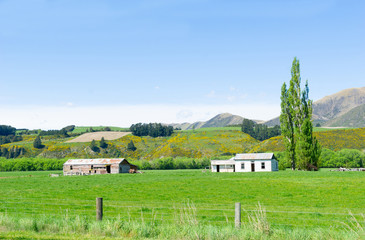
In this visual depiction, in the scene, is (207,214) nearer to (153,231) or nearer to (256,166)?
(153,231)

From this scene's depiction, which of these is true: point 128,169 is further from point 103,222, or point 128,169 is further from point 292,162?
point 103,222

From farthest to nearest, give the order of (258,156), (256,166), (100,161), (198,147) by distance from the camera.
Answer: (198,147) < (100,161) < (258,156) < (256,166)

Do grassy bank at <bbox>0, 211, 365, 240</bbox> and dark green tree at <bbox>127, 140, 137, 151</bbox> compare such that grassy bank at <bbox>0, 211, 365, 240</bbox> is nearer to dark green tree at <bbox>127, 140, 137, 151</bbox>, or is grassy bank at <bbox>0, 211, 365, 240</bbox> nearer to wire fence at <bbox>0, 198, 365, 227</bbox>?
wire fence at <bbox>0, 198, 365, 227</bbox>

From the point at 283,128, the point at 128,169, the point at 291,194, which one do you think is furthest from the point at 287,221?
the point at 128,169

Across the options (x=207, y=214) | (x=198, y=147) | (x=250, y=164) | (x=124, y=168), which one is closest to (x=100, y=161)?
(x=124, y=168)

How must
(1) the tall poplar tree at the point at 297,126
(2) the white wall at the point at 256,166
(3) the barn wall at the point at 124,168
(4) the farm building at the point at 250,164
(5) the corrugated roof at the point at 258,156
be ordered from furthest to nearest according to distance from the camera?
(3) the barn wall at the point at 124,168 < (5) the corrugated roof at the point at 258,156 < (4) the farm building at the point at 250,164 < (2) the white wall at the point at 256,166 < (1) the tall poplar tree at the point at 297,126

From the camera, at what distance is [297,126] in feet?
239

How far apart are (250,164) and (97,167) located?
125 ft

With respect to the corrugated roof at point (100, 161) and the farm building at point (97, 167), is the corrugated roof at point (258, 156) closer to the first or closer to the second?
the farm building at point (97, 167)

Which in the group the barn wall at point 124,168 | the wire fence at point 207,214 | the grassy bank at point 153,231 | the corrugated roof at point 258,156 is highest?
the grassy bank at point 153,231

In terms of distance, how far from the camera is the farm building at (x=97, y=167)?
317 feet

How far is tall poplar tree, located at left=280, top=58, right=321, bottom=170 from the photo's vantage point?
68438 mm

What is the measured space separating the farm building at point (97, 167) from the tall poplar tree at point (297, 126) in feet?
134

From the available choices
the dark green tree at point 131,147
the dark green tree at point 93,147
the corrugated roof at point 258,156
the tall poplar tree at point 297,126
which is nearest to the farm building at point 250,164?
the corrugated roof at point 258,156
